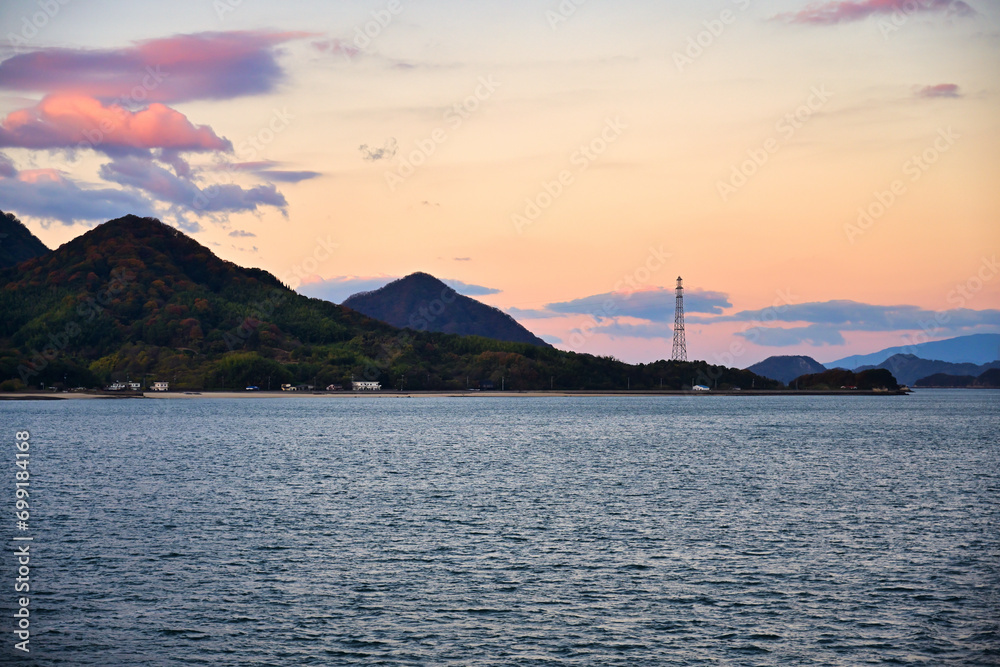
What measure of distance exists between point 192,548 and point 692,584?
26.3 m

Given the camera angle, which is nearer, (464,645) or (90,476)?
(464,645)

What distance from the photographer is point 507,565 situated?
41969mm

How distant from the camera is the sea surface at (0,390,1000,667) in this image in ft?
99.0

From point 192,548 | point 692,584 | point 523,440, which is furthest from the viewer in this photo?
point 523,440

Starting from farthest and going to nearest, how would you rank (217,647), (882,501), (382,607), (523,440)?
(523,440), (882,501), (382,607), (217,647)

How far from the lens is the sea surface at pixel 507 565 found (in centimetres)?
3017

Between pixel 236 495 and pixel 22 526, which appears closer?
pixel 22 526

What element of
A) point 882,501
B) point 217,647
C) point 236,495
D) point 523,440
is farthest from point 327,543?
point 523,440

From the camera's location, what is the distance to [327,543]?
47.5 meters

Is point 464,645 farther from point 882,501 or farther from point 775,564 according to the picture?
point 882,501

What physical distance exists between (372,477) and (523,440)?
5931 cm

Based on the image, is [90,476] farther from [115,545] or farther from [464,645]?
[464,645]

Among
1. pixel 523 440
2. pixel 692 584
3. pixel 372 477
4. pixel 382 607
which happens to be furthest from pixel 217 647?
pixel 523 440

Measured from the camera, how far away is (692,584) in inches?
1515
